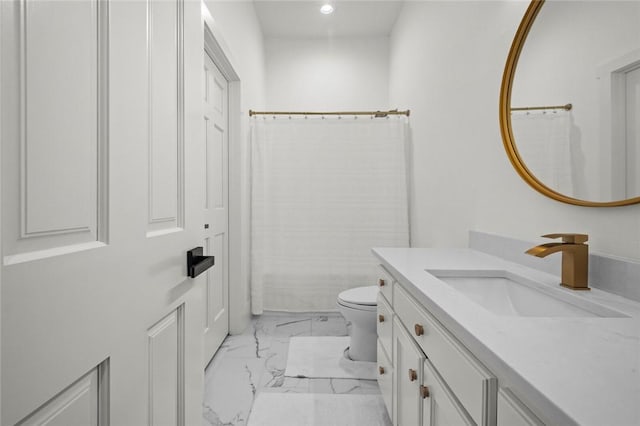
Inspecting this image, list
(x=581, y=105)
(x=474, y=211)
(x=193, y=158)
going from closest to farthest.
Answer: (x=193, y=158)
(x=581, y=105)
(x=474, y=211)

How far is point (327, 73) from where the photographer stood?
3432 millimetres

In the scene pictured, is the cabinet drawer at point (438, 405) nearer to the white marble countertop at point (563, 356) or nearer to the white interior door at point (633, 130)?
Result: the white marble countertop at point (563, 356)

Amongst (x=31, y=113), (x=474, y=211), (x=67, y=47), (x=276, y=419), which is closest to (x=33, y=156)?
(x=31, y=113)

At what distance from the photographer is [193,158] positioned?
2.83 feet

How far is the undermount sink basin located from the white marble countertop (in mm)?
36

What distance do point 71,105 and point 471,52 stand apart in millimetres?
1724

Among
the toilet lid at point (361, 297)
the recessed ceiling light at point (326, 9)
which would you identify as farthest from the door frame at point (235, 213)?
the recessed ceiling light at point (326, 9)

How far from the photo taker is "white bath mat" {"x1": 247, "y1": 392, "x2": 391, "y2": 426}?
58.6 inches

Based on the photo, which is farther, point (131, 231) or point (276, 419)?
point (276, 419)

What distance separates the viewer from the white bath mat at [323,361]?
6.18 feet

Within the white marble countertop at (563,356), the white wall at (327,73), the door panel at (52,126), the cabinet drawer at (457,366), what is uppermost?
the white wall at (327,73)

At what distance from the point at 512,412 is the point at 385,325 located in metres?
0.93

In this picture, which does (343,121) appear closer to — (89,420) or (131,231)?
(131,231)

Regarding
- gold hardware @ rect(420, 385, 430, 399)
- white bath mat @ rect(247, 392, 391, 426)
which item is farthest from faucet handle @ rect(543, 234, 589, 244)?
white bath mat @ rect(247, 392, 391, 426)
